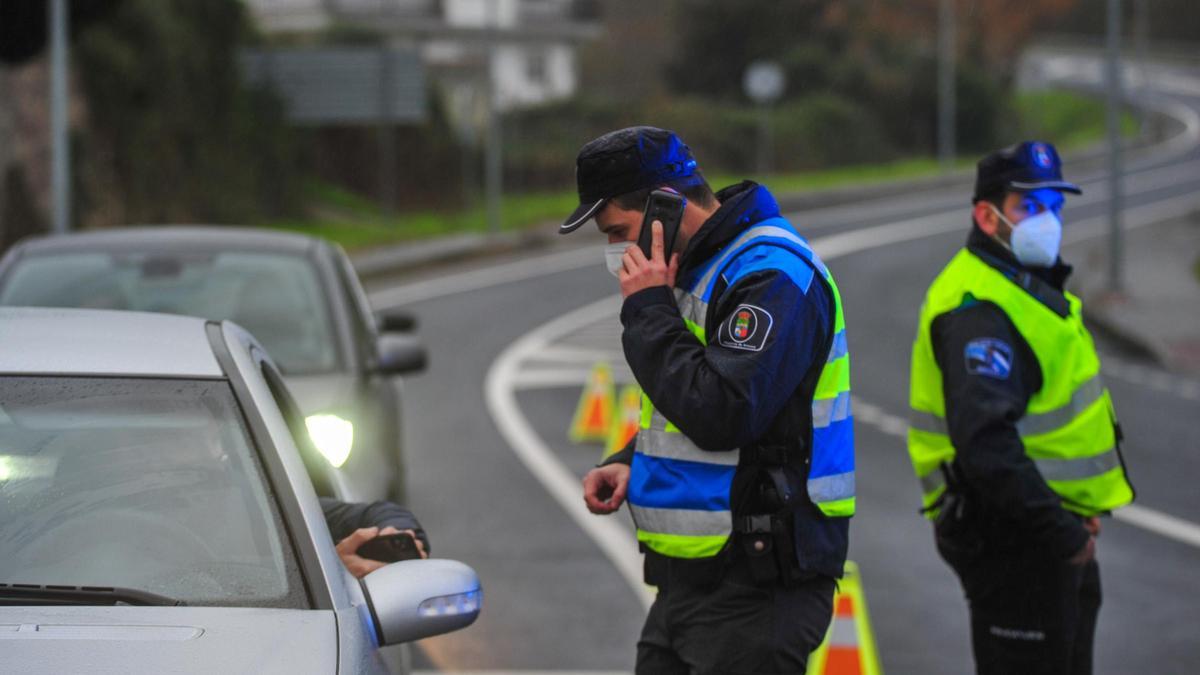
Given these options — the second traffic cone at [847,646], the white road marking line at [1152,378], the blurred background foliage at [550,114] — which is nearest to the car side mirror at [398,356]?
the second traffic cone at [847,646]

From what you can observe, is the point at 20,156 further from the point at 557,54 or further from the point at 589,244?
the point at 557,54

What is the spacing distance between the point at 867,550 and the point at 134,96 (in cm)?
2571

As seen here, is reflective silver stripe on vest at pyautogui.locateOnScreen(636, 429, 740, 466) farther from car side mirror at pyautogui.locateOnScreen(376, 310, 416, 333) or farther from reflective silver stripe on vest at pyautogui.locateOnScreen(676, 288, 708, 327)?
car side mirror at pyautogui.locateOnScreen(376, 310, 416, 333)

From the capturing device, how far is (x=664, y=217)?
3871mm

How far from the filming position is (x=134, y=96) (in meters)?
33.0

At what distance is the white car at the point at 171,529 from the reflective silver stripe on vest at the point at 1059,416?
5.55 ft

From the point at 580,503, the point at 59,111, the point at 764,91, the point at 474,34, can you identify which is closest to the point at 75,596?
the point at 580,503

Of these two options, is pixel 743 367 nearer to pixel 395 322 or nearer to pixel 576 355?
pixel 395 322

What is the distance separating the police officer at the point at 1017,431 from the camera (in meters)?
4.69

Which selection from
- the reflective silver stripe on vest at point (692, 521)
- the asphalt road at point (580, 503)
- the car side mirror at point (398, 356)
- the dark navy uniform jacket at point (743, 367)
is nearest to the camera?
the dark navy uniform jacket at point (743, 367)

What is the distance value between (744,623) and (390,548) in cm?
93

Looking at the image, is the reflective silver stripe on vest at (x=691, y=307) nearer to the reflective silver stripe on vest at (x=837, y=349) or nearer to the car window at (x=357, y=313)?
the reflective silver stripe on vest at (x=837, y=349)

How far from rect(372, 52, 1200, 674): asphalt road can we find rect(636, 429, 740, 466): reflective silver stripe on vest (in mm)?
3499

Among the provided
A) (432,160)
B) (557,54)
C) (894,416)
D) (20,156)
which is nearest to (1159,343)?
(894,416)
